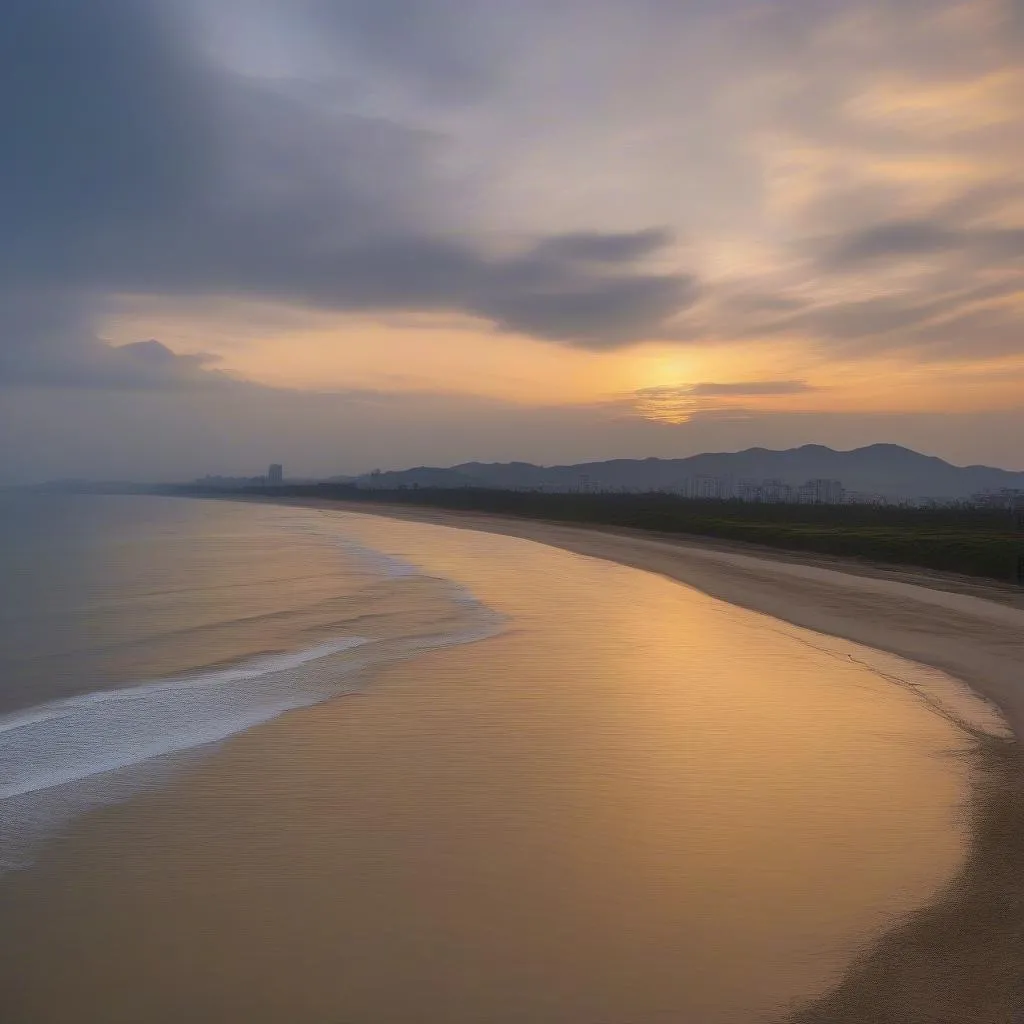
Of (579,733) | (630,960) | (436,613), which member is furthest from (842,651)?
(630,960)

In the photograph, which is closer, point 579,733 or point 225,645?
point 579,733

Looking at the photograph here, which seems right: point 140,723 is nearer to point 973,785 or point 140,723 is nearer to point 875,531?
point 973,785

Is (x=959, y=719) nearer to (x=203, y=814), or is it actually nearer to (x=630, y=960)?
(x=630, y=960)

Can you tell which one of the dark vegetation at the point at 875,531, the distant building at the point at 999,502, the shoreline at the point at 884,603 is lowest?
the shoreline at the point at 884,603

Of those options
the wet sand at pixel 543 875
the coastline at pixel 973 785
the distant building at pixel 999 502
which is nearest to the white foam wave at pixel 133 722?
the wet sand at pixel 543 875

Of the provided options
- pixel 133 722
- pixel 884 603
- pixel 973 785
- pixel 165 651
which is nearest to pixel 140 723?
pixel 133 722

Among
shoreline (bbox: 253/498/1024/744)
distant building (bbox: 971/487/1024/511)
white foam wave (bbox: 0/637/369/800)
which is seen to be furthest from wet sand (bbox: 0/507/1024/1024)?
distant building (bbox: 971/487/1024/511)

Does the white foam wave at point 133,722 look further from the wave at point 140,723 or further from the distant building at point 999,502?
the distant building at point 999,502
